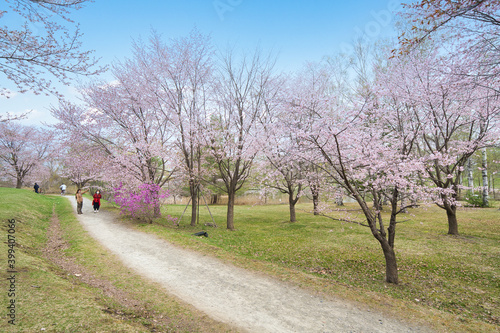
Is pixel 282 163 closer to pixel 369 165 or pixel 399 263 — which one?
pixel 369 165

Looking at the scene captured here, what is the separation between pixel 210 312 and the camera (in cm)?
451

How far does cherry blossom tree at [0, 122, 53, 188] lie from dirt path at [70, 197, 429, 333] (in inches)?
1177

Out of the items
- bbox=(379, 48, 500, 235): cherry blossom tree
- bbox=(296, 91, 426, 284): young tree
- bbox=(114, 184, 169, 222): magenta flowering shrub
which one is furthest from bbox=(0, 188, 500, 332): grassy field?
bbox=(379, 48, 500, 235): cherry blossom tree

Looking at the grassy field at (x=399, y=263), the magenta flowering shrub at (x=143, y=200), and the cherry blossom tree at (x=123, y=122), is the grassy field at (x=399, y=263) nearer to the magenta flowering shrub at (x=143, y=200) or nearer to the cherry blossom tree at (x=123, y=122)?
the magenta flowering shrub at (x=143, y=200)

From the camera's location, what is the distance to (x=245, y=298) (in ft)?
16.7

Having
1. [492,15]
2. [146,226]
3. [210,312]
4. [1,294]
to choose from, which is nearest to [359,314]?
[210,312]

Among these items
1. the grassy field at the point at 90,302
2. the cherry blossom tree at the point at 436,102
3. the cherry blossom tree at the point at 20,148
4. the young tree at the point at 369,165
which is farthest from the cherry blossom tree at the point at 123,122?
the cherry blossom tree at the point at 20,148

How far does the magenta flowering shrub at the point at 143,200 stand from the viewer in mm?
12484

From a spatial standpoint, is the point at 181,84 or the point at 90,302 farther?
the point at 181,84

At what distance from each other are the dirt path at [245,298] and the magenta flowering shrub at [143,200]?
468cm

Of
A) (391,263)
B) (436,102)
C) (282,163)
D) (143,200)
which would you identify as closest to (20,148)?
(143,200)

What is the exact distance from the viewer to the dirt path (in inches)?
166

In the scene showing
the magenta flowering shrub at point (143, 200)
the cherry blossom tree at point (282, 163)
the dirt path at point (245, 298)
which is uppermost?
the cherry blossom tree at point (282, 163)

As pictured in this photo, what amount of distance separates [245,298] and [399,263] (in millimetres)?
6280
